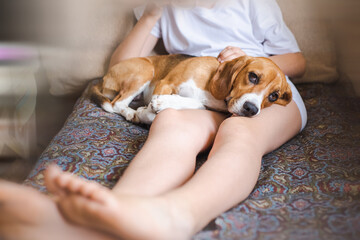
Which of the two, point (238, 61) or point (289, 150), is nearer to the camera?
point (289, 150)

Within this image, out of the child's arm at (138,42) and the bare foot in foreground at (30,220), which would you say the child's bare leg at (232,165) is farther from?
the child's arm at (138,42)

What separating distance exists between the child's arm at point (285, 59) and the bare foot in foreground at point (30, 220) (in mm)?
1176

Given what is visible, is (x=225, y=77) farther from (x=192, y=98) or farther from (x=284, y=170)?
(x=284, y=170)

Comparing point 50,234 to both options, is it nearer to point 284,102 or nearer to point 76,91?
point 284,102

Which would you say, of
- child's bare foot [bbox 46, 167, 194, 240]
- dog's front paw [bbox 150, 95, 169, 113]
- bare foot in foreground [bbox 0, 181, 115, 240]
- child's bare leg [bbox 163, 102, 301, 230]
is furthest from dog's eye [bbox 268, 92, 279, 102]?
bare foot in foreground [bbox 0, 181, 115, 240]

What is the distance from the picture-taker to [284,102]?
4.87ft

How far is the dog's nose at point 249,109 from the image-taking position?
1351mm

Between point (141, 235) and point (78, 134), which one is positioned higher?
point (141, 235)

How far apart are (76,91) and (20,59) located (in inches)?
57.9

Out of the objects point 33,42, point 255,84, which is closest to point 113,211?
point 33,42

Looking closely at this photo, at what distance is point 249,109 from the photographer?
4.47 feet

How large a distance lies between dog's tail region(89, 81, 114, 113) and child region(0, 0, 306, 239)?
20cm

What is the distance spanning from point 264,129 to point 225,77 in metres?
0.38

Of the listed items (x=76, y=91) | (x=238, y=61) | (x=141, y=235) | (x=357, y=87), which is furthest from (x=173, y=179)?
(x=76, y=91)
